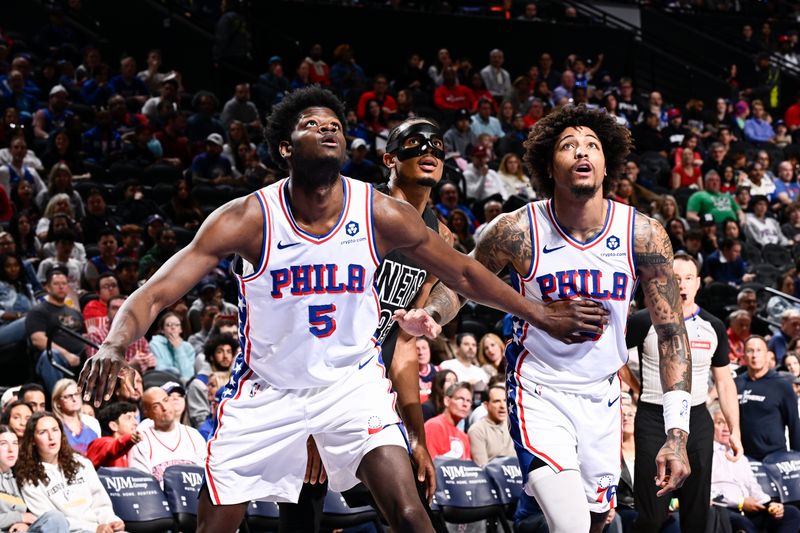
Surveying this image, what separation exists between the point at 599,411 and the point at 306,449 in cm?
139

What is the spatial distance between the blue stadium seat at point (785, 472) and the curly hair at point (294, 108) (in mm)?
6073

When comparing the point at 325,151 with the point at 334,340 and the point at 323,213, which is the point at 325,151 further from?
the point at 334,340

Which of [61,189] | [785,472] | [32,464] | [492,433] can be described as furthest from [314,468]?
[61,189]

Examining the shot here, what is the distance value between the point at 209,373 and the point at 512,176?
6374mm

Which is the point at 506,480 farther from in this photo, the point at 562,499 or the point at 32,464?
the point at 562,499

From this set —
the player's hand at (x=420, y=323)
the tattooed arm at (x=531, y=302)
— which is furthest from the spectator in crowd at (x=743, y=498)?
the player's hand at (x=420, y=323)

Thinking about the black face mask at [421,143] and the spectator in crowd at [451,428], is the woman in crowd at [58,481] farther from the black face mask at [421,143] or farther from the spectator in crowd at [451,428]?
the black face mask at [421,143]

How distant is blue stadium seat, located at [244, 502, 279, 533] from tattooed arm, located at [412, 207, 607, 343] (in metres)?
3.05

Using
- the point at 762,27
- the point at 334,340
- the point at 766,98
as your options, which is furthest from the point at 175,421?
the point at 762,27

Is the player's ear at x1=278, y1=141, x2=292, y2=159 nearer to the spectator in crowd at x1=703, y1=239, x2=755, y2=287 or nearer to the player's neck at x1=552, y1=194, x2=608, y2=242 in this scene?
the player's neck at x1=552, y1=194, x2=608, y2=242

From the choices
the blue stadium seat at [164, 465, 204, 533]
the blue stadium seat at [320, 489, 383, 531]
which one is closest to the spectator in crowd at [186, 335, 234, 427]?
the blue stadium seat at [164, 465, 204, 533]

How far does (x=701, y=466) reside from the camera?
6809 mm

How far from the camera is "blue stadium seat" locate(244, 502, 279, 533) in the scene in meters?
7.94

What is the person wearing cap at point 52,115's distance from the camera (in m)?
13.6
